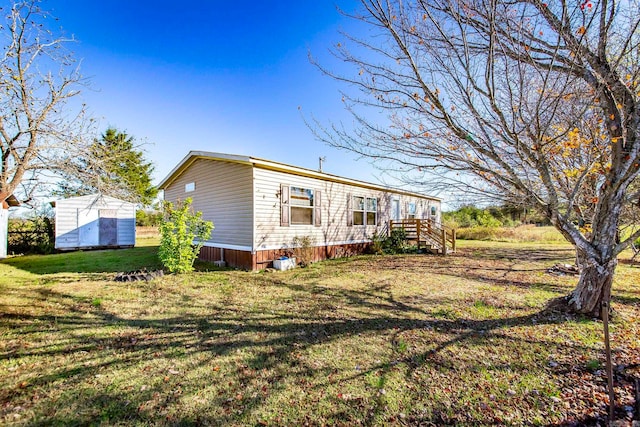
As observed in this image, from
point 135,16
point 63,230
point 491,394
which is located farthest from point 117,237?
point 491,394

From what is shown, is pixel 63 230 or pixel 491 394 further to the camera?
pixel 63 230

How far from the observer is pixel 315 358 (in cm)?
298

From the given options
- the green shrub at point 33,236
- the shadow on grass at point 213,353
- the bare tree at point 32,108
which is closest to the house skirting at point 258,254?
the shadow on grass at point 213,353

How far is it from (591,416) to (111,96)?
32.2ft

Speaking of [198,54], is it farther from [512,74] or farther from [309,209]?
[512,74]

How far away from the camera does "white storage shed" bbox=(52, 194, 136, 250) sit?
41.6ft

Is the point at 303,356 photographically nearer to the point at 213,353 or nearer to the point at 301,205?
the point at 213,353

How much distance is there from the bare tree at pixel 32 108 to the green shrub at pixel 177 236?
2417mm

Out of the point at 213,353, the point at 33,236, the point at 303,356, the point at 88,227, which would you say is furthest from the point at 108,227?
the point at 303,356

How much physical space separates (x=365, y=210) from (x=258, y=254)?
234 inches

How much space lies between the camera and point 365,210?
12.2 m

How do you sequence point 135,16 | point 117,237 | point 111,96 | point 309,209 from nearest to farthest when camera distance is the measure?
point 111,96 → point 135,16 → point 309,209 → point 117,237

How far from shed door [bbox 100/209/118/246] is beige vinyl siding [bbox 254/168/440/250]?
11.0 metres

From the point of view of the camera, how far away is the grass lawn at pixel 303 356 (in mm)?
2193
